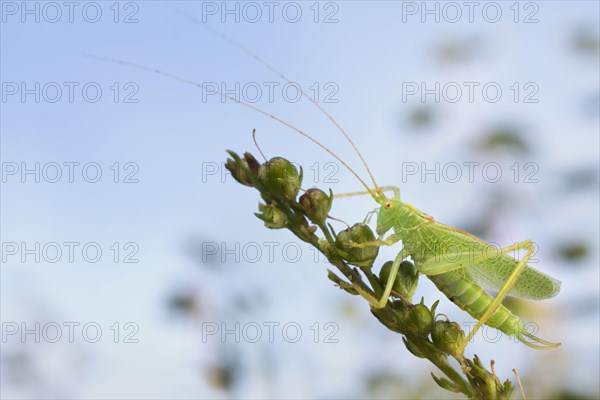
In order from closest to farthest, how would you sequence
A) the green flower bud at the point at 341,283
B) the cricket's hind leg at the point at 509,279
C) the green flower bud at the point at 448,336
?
the green flower bud at the point at 448,336, the green flower bud at the point at 341,283, the cricket's hind leg at the point at 509,279

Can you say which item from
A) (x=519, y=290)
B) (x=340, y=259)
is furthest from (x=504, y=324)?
(x=340, y=259)

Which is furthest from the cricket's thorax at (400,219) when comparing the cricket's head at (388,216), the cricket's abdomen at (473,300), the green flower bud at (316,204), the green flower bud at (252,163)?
the green flower bud at (252,163)

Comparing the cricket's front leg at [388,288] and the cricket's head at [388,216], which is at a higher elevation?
the cricket's head at [388,216]

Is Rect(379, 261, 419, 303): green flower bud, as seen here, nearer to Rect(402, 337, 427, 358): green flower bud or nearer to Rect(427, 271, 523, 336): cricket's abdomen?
Rect(402, 337, 427, 358): green flower bud

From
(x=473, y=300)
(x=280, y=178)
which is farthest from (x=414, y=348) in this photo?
(x=473, y=300)

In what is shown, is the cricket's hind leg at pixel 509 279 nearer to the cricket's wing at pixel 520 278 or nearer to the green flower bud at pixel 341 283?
the cricket's wing at pixel 520 278

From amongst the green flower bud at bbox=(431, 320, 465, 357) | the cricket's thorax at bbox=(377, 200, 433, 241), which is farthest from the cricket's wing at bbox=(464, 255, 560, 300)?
the green flower bud at bbox=(431, 320, 465, 357)

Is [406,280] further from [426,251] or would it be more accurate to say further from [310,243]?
[426,251]
